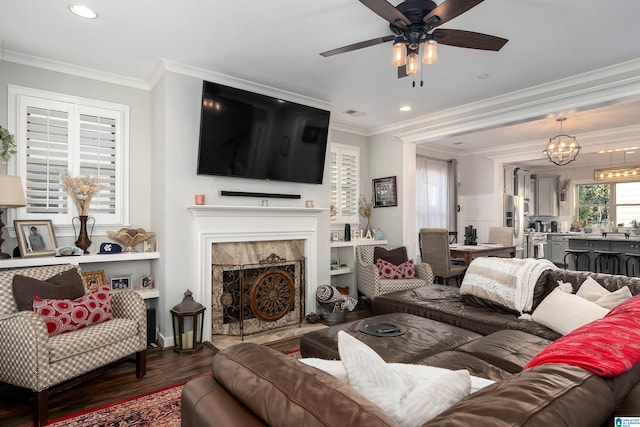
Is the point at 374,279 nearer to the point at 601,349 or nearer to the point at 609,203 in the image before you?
the point at 601,349

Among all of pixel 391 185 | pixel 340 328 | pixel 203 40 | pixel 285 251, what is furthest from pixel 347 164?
pixel 340 328

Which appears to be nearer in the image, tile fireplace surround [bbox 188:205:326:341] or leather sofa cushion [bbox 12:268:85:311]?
leather sofa cushion [bbox 12:268:85:311]

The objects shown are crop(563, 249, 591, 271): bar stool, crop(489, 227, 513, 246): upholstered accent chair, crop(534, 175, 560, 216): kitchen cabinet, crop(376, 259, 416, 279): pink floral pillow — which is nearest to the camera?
crop(376, 259, 416, 279): pink floral pillow

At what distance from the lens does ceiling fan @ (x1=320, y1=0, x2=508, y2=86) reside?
210cm

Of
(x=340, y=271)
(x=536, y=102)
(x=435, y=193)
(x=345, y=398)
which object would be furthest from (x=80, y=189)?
(x=435, y=193)

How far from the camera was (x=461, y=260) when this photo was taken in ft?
19.8

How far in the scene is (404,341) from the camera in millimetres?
2361

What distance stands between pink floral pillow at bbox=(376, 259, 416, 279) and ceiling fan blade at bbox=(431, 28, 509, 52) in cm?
299

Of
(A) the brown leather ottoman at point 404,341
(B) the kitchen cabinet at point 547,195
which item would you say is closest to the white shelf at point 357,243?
(A) the brown leather ottoman at point 404,341

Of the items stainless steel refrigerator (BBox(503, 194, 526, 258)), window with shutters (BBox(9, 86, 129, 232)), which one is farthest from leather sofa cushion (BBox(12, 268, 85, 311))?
stainless steel refrigerator (BBox(503, 194, 526, 258))

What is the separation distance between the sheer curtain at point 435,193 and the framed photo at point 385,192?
4.38 ft

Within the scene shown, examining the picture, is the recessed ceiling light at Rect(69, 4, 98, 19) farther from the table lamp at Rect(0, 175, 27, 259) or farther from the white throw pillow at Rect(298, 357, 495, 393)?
the white throw pillow at Rect(298, 357, 495, 393)

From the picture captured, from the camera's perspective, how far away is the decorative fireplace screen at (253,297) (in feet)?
12.4

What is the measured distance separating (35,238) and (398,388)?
139 inches
